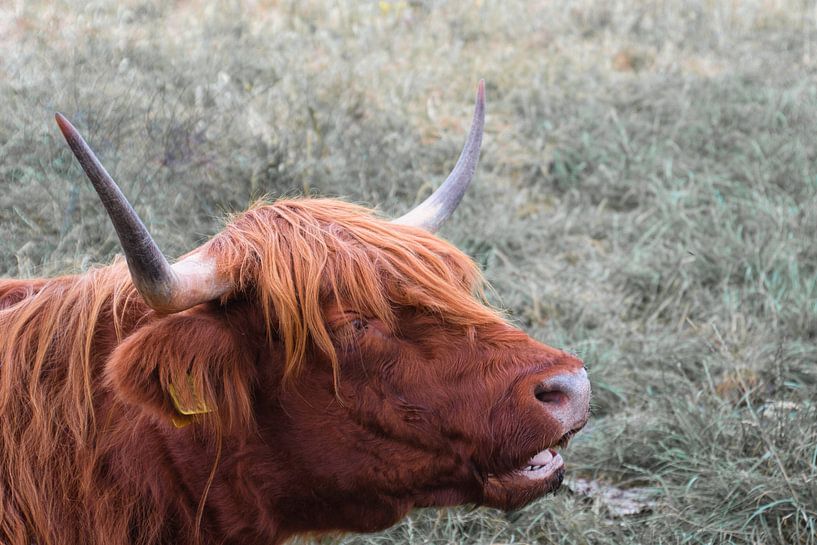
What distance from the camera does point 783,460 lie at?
3869mm

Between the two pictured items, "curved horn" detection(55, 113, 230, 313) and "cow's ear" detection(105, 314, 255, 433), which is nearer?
"curved horn" detection(55, 113, 230, 313)

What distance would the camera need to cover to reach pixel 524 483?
8.95 feet

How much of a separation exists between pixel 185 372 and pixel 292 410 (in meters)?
0.35

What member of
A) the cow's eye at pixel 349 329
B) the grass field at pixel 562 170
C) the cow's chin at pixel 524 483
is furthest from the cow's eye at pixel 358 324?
the grass field at pixel 562 170

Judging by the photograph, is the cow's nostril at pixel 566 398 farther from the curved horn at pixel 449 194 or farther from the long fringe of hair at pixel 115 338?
the curved horn at pixel 449 194

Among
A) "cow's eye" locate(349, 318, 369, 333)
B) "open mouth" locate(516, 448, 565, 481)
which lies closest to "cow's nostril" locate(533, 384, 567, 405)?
"open mouth" locate(516, 448, 565, 481)

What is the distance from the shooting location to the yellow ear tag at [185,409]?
246cm

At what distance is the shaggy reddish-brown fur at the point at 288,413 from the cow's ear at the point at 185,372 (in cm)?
1

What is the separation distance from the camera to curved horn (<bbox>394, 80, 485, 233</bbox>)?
3293 mm

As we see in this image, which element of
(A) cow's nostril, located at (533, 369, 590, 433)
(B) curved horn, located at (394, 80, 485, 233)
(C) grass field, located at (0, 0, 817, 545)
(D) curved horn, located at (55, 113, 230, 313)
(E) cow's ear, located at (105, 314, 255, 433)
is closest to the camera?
(D) curved horn, located at (55, 113, 230, 313)

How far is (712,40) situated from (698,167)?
7.69 feet

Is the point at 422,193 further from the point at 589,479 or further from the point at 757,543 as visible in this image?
the point at 757,543

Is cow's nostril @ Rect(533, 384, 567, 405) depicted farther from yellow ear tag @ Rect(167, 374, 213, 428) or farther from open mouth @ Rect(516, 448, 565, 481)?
yellow ear tag @ Rect(167, 374, 213, 428)

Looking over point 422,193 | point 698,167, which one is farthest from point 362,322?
point 698,167
